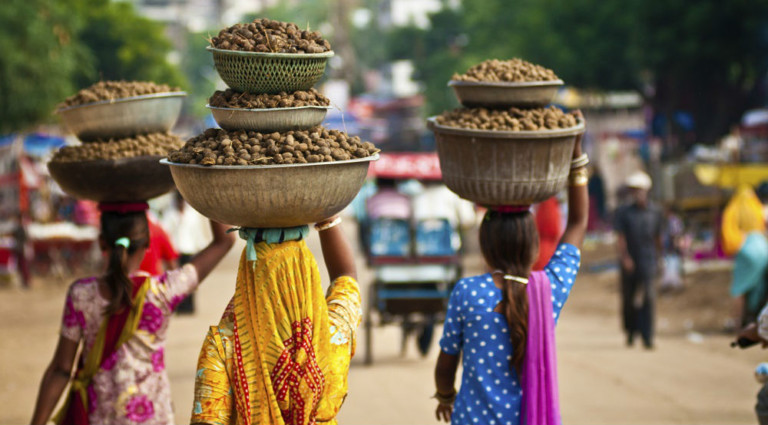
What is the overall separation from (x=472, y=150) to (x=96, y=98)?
66.9 inches

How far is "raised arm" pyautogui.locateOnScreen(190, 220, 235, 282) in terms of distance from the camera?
3.95 m

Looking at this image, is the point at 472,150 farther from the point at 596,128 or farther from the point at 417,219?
the point at 596,128

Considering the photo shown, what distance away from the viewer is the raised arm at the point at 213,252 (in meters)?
3.95

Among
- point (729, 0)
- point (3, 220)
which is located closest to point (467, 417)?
point (3, 220)

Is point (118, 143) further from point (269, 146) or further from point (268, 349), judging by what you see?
point (268, 349)

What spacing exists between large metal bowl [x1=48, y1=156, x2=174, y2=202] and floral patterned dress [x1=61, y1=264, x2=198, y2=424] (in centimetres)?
38

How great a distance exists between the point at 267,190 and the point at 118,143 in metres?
1.58

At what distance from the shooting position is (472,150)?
3629 millimetres

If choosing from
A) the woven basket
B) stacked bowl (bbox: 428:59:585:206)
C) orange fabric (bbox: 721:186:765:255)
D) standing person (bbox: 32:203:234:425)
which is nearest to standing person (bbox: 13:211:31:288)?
orange fabric (bbox: 721:186:765:255)

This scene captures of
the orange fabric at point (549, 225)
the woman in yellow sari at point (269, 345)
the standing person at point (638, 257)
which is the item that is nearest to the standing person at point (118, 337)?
the woman in yellow sari at point (269, 345)

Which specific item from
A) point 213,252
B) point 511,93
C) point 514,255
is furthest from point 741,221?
point 213,252

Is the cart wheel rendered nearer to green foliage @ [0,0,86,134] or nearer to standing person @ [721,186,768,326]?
standing person @ [721,186,768,326]

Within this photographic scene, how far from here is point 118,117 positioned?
408cm

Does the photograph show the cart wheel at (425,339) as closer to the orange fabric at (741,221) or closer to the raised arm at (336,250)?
the orange fabric at (741,221)
